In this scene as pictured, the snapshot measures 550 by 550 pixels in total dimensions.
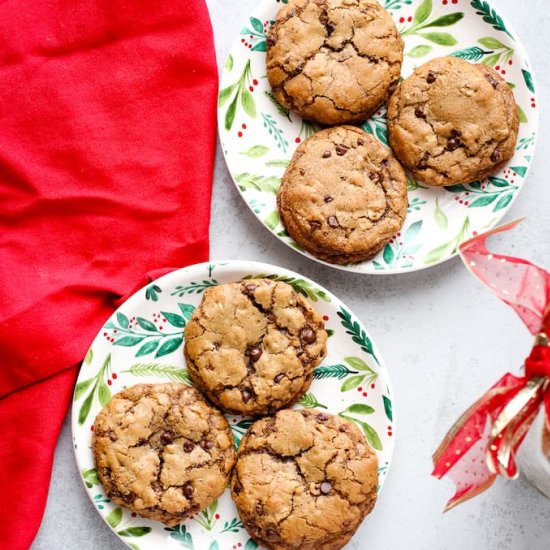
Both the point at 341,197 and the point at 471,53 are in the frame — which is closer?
the point at 341,197

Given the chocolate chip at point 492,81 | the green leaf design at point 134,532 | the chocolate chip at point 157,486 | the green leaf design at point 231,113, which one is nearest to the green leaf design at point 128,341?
the chocolate chip at point 157,486

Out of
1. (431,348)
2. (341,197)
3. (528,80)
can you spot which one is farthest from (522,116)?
(431,348)

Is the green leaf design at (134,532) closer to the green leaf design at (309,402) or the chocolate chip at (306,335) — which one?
the green leaf design at (309,402)

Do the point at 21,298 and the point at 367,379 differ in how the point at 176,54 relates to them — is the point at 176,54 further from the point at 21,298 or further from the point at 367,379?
the point at 367,379

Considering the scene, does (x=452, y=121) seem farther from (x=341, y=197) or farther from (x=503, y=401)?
(x=503, y=401)

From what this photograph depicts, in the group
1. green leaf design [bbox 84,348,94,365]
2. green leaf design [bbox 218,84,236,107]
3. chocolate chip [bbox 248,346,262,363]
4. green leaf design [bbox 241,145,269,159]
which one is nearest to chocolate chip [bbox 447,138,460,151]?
green leaf design [bbox 241,145,269,159]

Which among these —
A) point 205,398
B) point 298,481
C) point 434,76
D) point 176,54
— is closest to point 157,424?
point 205,398

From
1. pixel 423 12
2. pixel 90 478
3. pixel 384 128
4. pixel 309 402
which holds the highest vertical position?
pixel 423 12
